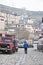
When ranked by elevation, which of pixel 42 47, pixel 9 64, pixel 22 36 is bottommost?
pixel 22 36

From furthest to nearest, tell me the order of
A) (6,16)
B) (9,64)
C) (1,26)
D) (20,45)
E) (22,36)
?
(6,16) → (1,26) → (22,36) → (20,45) → (9,64)

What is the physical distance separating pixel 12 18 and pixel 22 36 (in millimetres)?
71739

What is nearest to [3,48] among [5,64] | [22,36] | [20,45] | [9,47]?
[9,47]

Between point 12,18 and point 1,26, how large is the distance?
50.0 meters

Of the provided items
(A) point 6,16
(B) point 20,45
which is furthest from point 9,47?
(A) point 6,16

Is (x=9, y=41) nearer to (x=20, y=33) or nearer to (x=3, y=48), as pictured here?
(x=3, y=48)

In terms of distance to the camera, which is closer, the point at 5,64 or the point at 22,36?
the point at 5,64

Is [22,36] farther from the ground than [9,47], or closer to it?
closer to it

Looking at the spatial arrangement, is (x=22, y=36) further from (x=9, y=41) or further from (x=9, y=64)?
(x=9, y=64)

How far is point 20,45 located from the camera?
67.8m

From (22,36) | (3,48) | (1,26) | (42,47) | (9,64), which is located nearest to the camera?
(9,64)

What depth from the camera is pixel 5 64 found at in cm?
2191

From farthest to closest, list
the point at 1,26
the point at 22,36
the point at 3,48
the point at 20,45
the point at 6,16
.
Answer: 1. the point at 6,16
2. the point at 1,26
3. the point at 22,36
4. the point at 20,45
5. the point at 3,48

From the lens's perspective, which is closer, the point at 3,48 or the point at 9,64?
the point at 9,64
